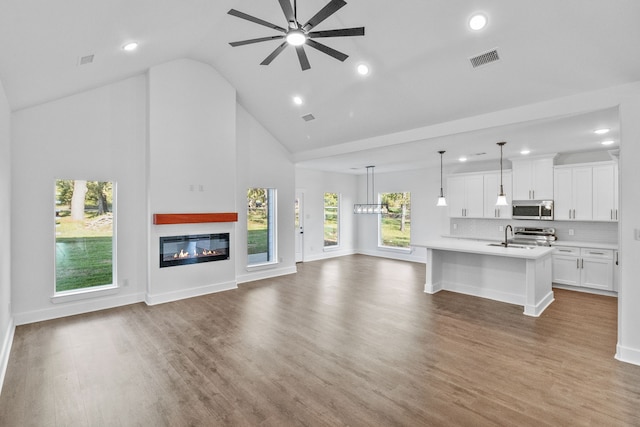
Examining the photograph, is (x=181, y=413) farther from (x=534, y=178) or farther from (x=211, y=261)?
(x=534, y=178)

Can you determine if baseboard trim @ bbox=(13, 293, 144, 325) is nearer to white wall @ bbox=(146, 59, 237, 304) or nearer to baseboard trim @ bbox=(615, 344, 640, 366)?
white wall @ bbox=(146, 59, 237, 304)

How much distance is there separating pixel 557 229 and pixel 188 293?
7581 millimetres

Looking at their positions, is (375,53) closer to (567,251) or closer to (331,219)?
(567,251)

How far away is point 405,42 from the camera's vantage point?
3768mm

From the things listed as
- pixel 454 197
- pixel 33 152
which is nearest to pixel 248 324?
pixel 33 152

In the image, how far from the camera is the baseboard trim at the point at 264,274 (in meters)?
6.75

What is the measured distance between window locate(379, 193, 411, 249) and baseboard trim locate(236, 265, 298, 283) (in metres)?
3.75

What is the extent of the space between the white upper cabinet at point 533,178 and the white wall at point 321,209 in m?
4.98

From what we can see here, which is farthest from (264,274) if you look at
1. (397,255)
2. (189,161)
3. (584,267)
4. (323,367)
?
(584,267)

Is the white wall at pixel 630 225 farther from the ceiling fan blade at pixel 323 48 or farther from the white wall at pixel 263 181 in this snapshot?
the white wall at pixel 263 181

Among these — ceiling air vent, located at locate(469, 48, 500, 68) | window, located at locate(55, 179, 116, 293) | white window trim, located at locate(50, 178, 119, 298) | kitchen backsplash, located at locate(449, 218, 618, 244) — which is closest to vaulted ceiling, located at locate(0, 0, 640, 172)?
ceiling air vent, located at locate(469, 48, 500, 68)

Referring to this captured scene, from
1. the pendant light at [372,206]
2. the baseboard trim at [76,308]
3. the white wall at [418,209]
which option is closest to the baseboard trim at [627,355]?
the white wall at [418,209]

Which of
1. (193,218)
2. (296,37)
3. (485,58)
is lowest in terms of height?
(193,218)

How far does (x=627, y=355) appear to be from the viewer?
3.27m
